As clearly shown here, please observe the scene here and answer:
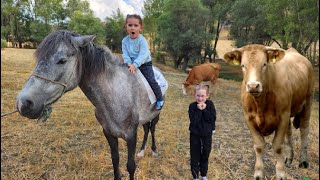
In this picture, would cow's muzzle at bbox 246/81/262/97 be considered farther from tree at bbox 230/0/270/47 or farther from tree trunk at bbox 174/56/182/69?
tree trunk at bbox 174/56/182/69

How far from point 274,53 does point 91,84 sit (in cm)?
234

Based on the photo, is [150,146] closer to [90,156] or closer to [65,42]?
[90,156]

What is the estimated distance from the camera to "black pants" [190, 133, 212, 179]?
3633mm

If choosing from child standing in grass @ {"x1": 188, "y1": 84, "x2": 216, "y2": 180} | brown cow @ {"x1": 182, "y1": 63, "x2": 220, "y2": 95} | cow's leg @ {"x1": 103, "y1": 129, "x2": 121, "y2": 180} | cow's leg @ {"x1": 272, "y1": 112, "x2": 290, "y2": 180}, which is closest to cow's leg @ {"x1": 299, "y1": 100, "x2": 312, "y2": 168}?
cow's leg @ {"x1": 272, "y1": 112, "x2": 290, "y2": 180}

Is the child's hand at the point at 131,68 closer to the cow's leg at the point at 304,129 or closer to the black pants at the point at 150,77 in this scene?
the black pants at the point at 150,77

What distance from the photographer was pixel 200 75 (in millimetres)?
13227

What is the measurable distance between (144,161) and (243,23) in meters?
18.3

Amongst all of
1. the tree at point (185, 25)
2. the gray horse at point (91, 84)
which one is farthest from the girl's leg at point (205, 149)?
the tree at point (185, 25)

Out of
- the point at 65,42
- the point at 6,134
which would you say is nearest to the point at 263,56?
the point at 65,42

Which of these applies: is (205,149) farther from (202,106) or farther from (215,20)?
(215,20)

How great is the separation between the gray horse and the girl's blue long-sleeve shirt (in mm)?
237

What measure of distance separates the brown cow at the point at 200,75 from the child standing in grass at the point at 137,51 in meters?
8.65

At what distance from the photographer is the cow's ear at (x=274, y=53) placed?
340 centimetres

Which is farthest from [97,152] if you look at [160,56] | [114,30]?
[160,56]
